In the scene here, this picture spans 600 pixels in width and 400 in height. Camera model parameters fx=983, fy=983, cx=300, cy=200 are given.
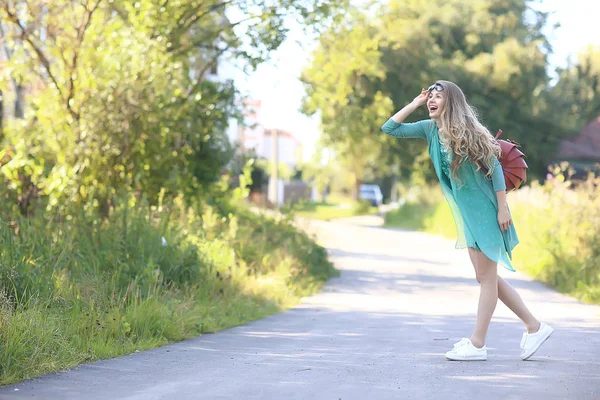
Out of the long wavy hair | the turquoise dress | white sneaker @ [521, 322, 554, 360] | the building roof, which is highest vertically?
the building roof

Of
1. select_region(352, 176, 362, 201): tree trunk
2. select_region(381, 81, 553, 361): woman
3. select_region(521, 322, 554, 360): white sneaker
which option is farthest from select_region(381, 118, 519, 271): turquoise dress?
select_region(352, 176, 362, 201): tree trunk

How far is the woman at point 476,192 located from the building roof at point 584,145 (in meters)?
32.3

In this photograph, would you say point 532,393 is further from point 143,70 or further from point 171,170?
point 171,170

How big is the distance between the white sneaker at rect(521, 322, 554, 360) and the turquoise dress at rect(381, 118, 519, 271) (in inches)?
20.1

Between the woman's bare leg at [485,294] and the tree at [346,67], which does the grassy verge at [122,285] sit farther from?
the tree at [346,67]

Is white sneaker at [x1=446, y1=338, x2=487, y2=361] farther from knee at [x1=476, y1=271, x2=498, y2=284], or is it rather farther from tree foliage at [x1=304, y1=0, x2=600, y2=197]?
tree foliage at [x1=304, y1=0, x2=600, y2=197]

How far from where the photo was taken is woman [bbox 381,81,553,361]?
269 inches

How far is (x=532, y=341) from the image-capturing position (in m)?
6.92

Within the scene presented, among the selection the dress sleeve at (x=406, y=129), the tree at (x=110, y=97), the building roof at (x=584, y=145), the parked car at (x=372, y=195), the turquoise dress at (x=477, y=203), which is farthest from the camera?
the parked car at (x=372, y=195)

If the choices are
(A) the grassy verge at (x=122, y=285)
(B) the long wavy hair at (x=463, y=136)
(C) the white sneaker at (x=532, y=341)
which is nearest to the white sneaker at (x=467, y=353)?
(C) the white sneaker at (x=532, y=341)

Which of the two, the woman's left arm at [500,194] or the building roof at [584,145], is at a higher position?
the building roof at [584,145]

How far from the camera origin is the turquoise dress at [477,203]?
6902 mm

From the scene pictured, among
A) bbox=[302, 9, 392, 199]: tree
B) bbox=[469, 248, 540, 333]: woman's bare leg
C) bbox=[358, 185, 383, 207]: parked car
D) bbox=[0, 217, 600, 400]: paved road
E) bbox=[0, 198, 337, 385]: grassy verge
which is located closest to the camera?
bbox=[0, 217, 600, 400]: paved road

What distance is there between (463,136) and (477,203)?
20.6 inches
